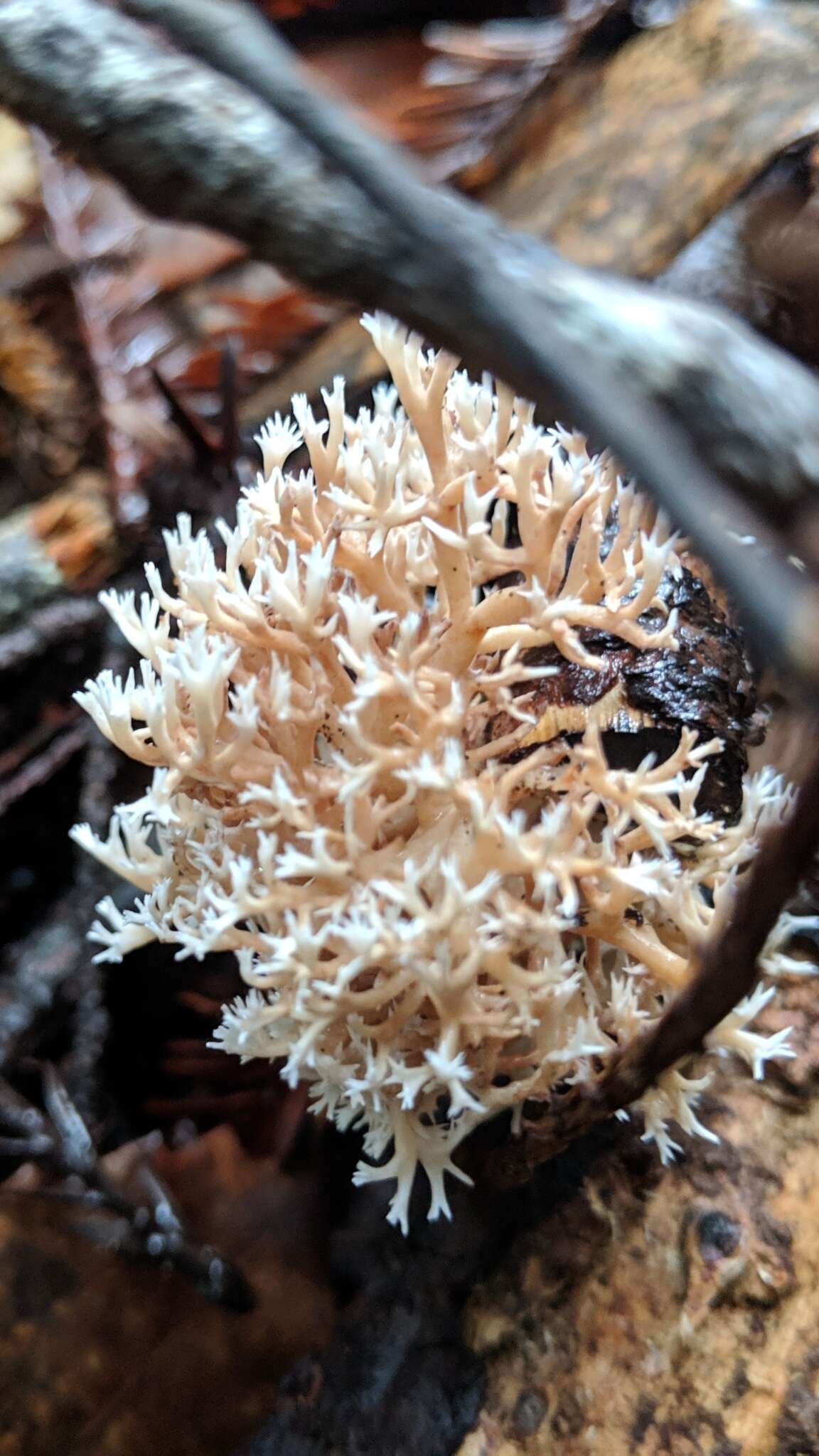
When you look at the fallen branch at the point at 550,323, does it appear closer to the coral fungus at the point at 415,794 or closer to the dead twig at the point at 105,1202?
the coral fungus at the point at 415,794

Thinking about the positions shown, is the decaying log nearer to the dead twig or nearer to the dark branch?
the dark branch

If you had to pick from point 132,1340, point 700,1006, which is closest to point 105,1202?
point 132,1340

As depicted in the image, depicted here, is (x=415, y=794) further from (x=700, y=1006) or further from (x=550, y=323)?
(x=550, y=323)

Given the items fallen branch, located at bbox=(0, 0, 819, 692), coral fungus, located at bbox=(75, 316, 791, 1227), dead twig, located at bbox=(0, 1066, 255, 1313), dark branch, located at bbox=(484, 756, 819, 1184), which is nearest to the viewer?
fallen branch, located at bbox=(0, 0, 819, 692)

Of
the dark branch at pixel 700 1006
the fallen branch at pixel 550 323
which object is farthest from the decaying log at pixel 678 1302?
the fallen branch at pixel 550 323

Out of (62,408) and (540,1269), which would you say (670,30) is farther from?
(540,1269)

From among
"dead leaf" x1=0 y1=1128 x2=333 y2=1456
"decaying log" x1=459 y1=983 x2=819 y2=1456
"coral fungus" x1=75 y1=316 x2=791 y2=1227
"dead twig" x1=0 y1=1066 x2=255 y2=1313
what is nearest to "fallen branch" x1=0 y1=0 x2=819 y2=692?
"coral fungus" x1=75 y1=316 x2=791 y2=1227
